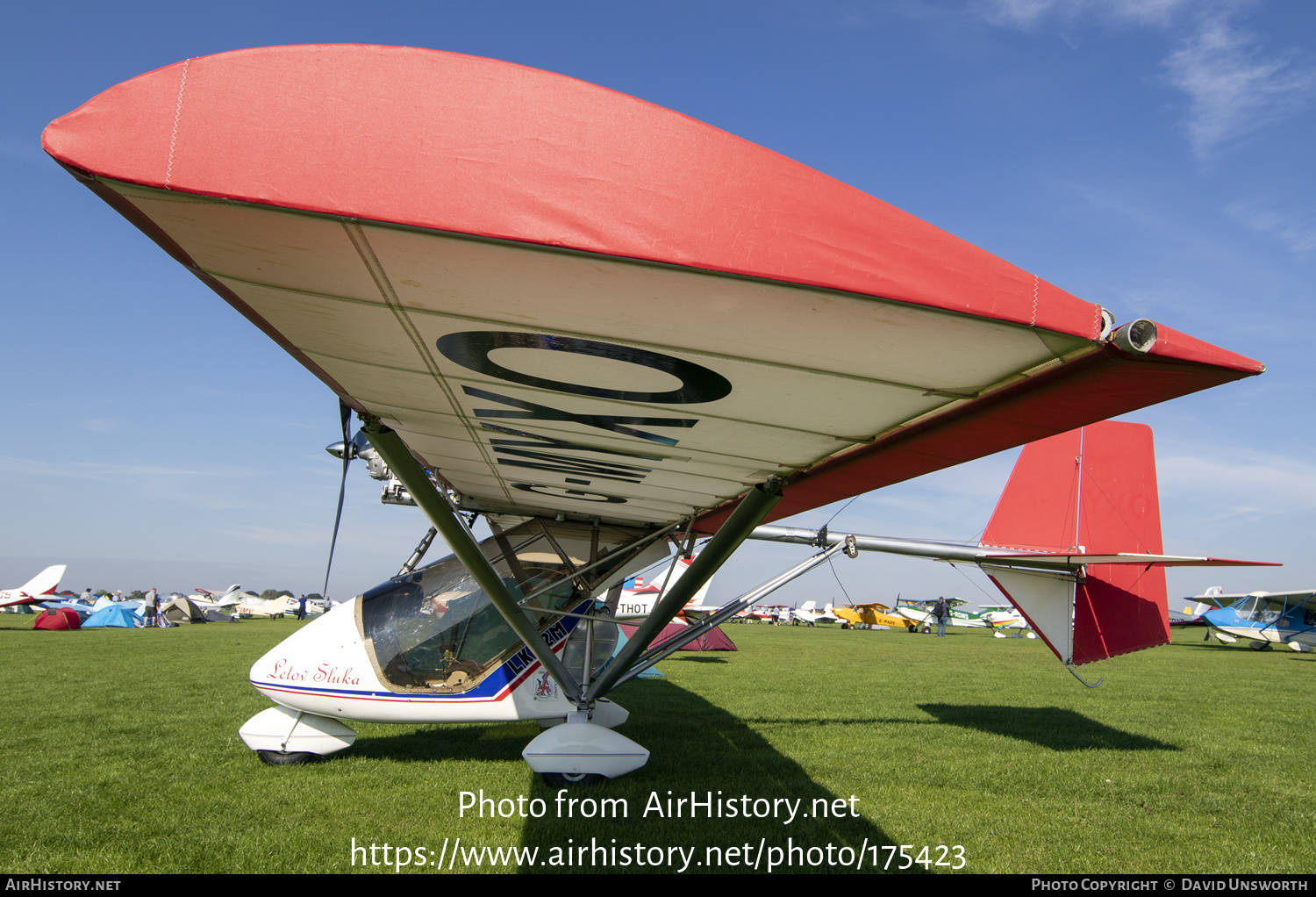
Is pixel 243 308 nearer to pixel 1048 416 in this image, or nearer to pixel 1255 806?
pixel 1048 416

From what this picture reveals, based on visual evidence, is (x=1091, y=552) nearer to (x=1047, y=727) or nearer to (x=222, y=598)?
(x=1047, y=727)

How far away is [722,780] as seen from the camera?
5.34 m

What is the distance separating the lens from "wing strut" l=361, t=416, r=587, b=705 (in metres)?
3.32

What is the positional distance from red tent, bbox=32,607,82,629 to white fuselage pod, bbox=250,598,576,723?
25012 mm

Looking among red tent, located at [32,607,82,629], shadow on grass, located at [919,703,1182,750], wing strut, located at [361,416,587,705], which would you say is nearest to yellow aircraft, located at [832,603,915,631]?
shadow on grass, located at [919,703,1182,750]

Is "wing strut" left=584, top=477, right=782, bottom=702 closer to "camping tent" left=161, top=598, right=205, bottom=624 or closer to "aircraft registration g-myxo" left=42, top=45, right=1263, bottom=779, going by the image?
"aircraft registration g-myxo" left=42, top=45, right=1263, bottom=779

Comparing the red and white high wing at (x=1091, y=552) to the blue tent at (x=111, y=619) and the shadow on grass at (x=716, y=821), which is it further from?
the blue tent at (x=111, y=619)

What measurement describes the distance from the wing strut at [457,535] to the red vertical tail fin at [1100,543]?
5163 millimetres

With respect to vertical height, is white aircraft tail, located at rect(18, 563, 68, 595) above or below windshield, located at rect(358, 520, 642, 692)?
below

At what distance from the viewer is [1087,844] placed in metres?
4.20

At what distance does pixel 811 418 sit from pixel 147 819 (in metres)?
4.58

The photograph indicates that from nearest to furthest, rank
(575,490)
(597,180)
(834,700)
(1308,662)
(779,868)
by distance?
(597,180) < (779,868) < (575,490) < (834,700) < (1308,662)

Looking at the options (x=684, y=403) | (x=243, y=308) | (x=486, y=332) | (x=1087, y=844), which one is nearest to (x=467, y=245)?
(x=486, y=332)

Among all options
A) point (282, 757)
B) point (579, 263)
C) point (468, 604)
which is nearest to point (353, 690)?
A: point (282, 757)
